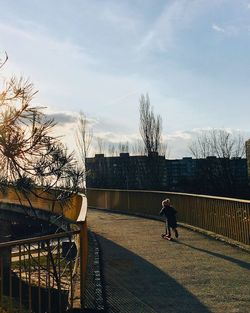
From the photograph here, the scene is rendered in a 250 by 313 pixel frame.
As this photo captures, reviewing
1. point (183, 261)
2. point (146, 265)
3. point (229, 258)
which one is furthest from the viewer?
point (229, 258)

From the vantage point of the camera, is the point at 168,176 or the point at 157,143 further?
the point at 168,176

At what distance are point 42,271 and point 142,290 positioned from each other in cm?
180

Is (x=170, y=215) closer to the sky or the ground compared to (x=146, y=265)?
closer to the sky

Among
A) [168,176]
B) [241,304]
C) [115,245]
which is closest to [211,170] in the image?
[168,176]

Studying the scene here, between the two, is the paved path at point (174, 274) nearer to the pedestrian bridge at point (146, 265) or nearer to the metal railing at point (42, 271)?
the pedestrian bridge at point (146, 265)

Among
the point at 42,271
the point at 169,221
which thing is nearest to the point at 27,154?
the point at 42,271

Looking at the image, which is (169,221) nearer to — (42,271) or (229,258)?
(229,258)

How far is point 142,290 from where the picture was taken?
7961mm

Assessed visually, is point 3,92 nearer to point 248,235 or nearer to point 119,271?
point 119,271

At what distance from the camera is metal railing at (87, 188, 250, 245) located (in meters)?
12.4

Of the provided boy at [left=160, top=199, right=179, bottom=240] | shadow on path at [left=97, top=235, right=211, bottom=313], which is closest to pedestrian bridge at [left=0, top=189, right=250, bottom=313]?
shadow on path at [left=97, top=235, right=211, bottom=313]

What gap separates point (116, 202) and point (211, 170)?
13030 millimetres

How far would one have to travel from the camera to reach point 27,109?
809cm

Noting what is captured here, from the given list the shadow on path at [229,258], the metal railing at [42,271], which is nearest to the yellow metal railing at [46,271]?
the metal railing at [42,271]
